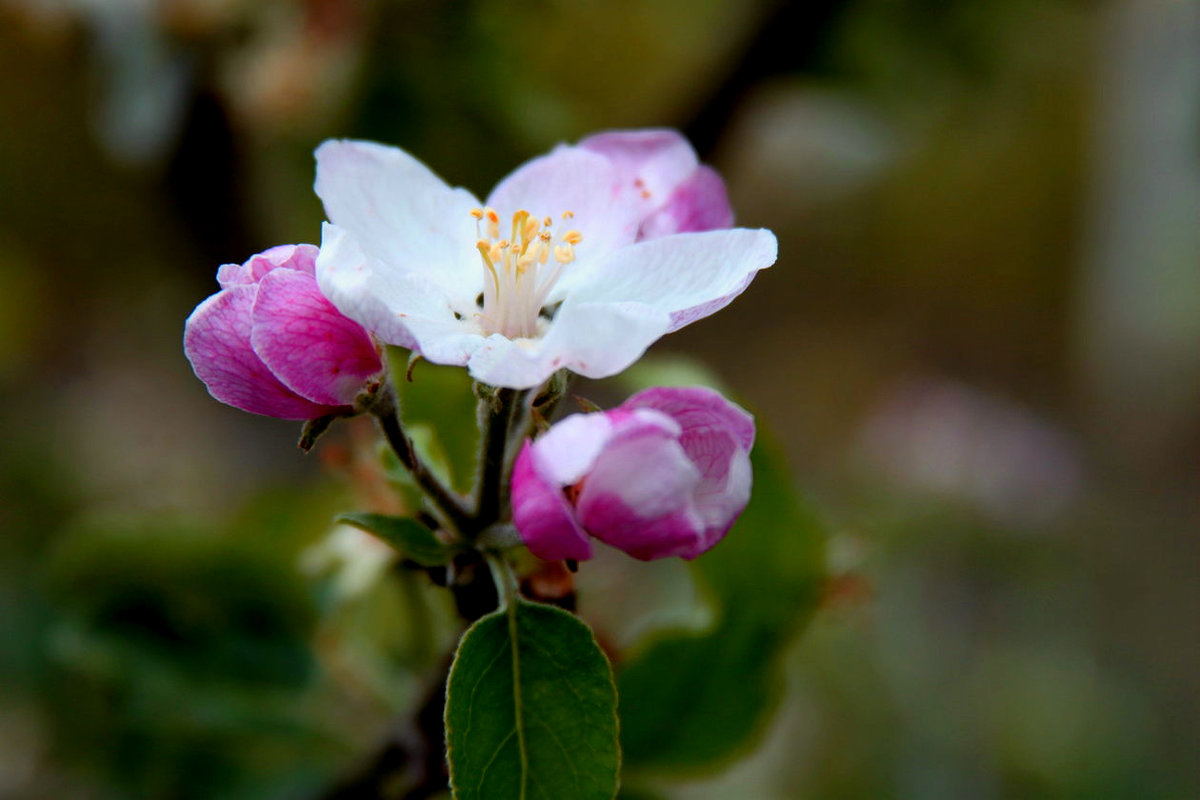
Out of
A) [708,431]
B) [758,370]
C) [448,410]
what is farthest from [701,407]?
[758,370]

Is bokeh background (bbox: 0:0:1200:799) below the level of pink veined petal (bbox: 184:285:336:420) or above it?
below

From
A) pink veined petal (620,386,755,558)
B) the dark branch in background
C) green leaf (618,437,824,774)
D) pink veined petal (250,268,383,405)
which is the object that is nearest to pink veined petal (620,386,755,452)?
pink veined petal (620,386,755,558)

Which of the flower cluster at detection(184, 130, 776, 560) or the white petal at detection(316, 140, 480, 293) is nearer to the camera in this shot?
the flower cluster at detection(184, 130, 776, 560)

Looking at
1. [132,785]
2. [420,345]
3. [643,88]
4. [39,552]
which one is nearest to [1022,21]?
[643,88]

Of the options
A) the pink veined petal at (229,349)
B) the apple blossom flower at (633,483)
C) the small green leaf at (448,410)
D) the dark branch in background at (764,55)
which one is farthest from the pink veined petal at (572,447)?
the dark branch in background at (764,55)

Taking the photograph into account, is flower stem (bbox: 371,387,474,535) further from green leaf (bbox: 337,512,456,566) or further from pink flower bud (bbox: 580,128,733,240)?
pink flower bud (bbox: 580,128,733,240)
